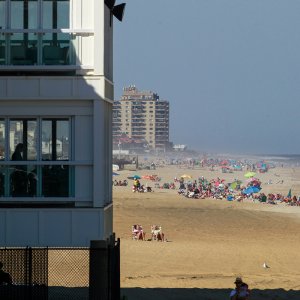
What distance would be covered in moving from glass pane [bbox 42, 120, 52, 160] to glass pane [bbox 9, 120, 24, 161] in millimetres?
310

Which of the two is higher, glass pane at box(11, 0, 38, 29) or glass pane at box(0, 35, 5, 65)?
glass pane at box(11, 0, 38, 29)

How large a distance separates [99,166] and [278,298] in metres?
9.65

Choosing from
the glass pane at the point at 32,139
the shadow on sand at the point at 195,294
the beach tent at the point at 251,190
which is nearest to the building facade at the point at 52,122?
the glass pane at the point at 32,139

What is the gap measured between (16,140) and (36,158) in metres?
0.40

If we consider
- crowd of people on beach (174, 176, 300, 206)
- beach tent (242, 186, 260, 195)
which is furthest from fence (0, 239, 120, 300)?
beach tent (242, 186, 260, 195)

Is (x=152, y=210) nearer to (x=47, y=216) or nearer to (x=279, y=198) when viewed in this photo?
(x=279, y=198)

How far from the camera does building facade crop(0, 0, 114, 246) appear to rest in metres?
14.3

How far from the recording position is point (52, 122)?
1448 cm

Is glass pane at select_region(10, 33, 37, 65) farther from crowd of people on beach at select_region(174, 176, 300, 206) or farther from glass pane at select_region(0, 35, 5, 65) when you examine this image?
crowd of people on beach at select_region(174, 176, 300, 206)

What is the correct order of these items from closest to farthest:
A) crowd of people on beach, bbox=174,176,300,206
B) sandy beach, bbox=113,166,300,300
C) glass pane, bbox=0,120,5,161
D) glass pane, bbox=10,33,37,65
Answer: glass pane, bbox=10,33,37,65 < glass pane, bbox=0,120,5,161 < sandy beach, bbox=113,166,300,300 < crowd of people on beach, bbox=174,176,300,206

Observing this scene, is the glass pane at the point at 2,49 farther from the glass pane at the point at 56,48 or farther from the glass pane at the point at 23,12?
the glass pane at the point at 56,48

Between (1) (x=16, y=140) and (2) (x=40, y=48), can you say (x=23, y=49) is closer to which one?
(2) (x=40, y=48)

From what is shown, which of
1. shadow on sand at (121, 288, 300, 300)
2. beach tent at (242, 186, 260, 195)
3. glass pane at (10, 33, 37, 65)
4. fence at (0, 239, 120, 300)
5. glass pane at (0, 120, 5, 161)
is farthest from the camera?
beach tent at (242, 186, 260, 195)

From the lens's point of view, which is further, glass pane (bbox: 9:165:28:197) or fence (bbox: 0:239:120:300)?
glass pane (bbox: 9:165:28:197)
